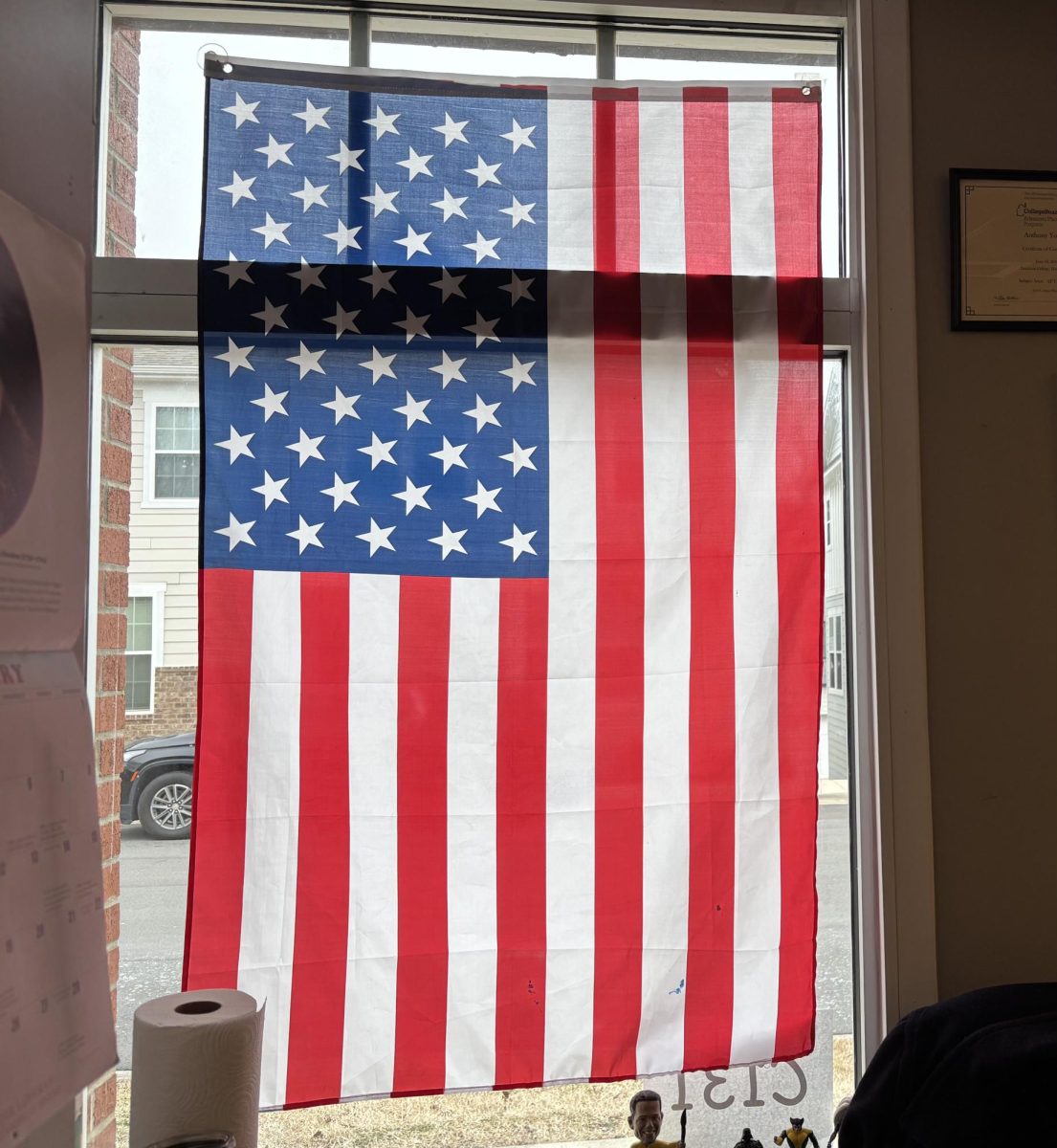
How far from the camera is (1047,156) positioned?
183 cm

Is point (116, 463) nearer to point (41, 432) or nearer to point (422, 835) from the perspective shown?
point (41, 432)

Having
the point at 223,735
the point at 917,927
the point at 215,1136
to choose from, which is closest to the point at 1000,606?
the point at 917,927

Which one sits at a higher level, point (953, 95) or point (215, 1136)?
point (953, 95)

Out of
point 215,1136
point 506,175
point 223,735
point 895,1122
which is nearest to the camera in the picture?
point 215,1136

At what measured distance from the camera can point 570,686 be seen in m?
1.74

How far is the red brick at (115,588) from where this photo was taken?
68.4 inches

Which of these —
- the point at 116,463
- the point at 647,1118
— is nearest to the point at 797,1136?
the point at 647,1118

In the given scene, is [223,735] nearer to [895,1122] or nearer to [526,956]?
[526,956]

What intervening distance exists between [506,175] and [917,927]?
4.96ft

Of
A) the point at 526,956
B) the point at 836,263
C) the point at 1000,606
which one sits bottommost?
the point at 526,956

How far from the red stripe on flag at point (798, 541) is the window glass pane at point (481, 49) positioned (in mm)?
405

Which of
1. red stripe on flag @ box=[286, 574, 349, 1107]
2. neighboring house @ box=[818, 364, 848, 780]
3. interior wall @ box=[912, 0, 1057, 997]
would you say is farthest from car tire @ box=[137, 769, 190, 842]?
interior wall @ box=[912, 0, 1057, 997]

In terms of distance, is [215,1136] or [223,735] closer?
[215,1136]

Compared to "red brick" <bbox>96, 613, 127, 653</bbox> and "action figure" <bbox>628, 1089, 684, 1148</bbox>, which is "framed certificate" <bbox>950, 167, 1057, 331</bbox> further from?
"red brick" <bbox>96, 613, 127, 653</bbox>
